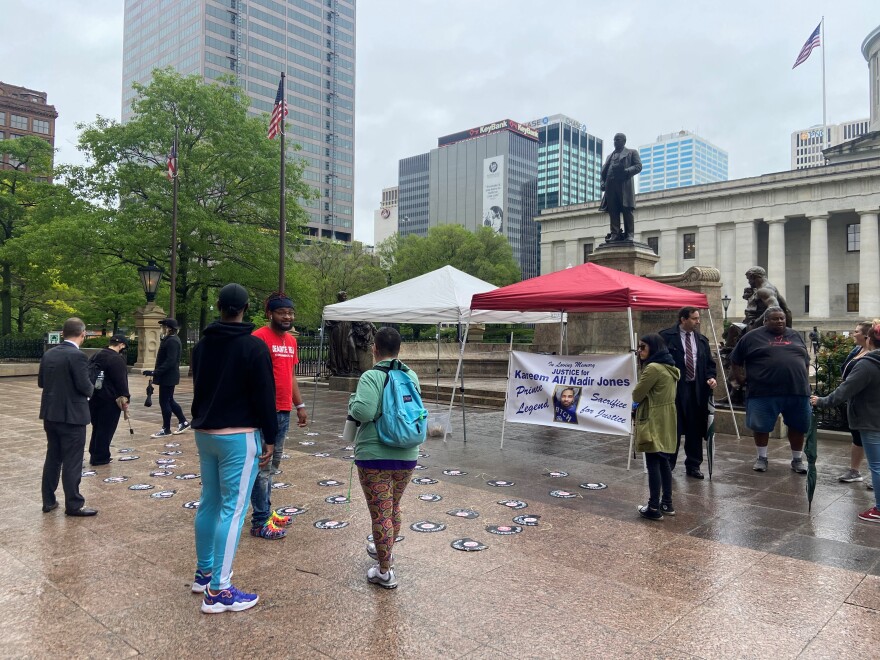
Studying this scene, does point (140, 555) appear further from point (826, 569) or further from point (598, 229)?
point (598, 229)

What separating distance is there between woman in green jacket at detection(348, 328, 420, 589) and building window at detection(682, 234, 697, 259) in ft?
207

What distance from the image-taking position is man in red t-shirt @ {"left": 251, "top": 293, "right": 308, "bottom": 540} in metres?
5.13

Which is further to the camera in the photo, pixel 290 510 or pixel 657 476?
pixel 290 510

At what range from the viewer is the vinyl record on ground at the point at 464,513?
579cm

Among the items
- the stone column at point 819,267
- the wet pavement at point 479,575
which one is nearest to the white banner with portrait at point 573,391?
the wet pavement at point 479,575

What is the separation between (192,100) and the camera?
26938mm

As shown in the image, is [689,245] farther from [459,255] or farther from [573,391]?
[573,391]

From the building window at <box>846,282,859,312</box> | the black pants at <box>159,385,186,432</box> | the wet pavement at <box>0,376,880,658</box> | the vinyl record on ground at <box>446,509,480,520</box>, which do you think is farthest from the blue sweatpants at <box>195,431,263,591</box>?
the building window at <box>846,282,859,312</box>

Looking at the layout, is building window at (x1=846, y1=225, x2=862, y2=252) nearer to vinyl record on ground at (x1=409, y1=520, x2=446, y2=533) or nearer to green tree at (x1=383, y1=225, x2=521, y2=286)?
green tree at (x1=383, y1=225, x2=521, y2=286)

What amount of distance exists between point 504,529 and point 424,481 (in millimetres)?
1935

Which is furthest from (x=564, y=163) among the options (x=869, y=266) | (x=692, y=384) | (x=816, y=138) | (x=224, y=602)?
(x=224, y=602)

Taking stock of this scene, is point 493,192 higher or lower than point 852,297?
higher

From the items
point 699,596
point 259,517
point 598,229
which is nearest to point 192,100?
point 259,517

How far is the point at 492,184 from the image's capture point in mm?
146375
